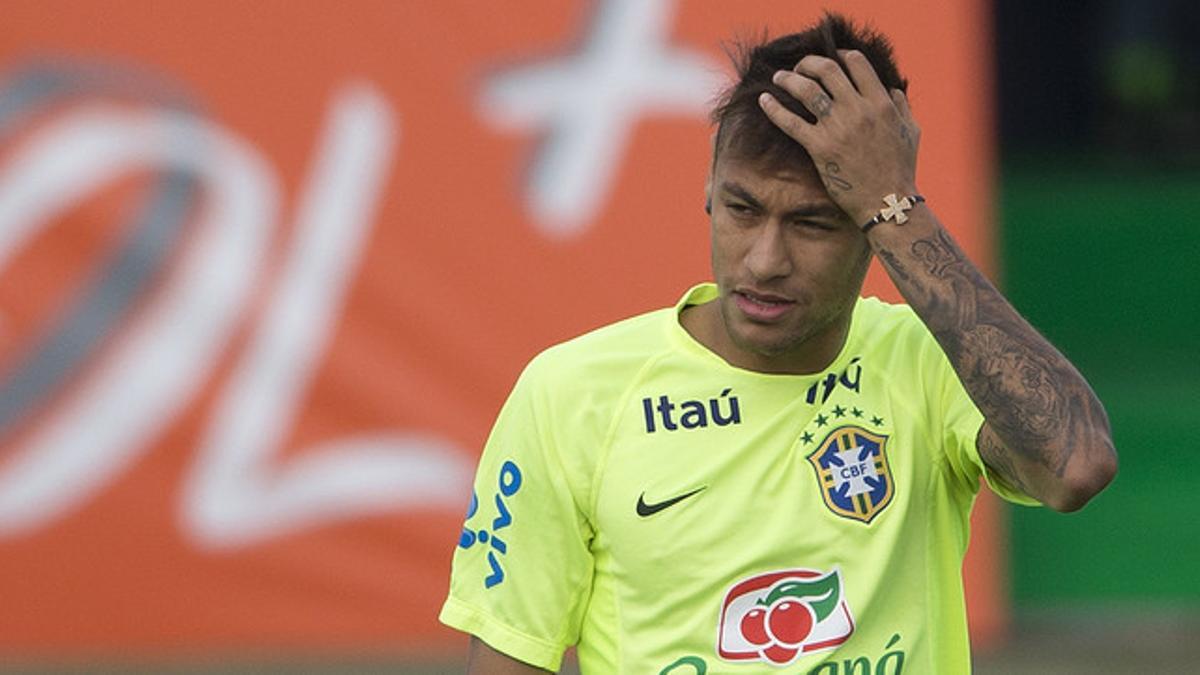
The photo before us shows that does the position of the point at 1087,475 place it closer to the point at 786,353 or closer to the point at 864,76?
the point at 786,353

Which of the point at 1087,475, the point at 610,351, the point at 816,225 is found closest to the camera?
the point at 1087,475

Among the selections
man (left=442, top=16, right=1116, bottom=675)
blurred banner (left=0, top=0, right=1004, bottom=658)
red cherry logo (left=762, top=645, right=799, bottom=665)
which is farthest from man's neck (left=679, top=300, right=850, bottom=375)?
blurred banner (left=0, top=0, right=1004, bottom=658)

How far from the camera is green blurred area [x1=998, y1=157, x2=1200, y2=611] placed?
712 cm

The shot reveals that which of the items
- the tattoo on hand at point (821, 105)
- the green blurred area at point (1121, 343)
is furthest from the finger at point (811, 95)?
the green blurred area at point (1121, 343)

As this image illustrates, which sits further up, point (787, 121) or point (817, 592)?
point (787, 121)

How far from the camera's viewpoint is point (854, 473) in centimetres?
265

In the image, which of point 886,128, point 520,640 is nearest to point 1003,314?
point 886,128

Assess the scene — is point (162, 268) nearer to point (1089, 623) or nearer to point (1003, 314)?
point (1089, 623)

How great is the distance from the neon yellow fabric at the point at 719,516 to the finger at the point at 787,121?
351 mm

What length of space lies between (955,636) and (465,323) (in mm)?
3650

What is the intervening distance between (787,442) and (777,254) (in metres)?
0.26

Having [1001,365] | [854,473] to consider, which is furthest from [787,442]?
[1001,365]

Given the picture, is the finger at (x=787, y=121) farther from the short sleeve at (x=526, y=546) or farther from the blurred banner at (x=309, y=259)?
the blurred banner at (x=309, y=259)

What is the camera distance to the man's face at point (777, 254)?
2.56 metres
